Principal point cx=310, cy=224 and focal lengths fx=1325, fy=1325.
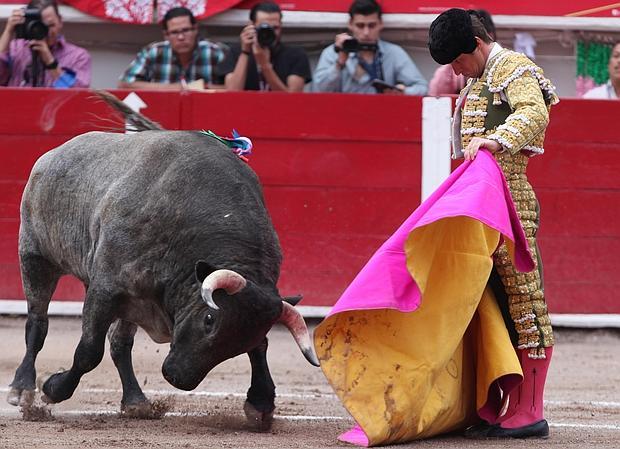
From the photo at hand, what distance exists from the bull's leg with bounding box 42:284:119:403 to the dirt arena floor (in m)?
0.11

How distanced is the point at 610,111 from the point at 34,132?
293 cm

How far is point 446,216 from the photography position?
367cm

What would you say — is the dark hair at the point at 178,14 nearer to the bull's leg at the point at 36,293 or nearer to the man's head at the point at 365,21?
the man's head at the point at 365,21

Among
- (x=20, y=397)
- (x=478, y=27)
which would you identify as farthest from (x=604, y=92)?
(x=20, y=397)

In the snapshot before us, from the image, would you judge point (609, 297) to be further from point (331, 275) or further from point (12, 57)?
point (12, 57)

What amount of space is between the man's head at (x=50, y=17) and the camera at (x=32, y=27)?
10 cm

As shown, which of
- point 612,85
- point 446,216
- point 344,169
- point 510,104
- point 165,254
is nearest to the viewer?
point 446,216

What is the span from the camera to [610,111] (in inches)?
261

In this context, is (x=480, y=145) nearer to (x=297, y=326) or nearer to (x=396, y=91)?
(x=297, y=326)

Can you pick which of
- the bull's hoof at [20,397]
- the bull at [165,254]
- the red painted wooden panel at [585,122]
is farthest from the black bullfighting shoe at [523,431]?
the red painted wooden panel at [585,122]

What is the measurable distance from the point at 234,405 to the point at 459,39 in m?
1.79

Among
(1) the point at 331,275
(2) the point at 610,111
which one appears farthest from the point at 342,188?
(2) the point at 610,111

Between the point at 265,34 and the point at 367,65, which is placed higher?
the point at 265,34

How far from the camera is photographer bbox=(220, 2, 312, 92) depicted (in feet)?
22.3
